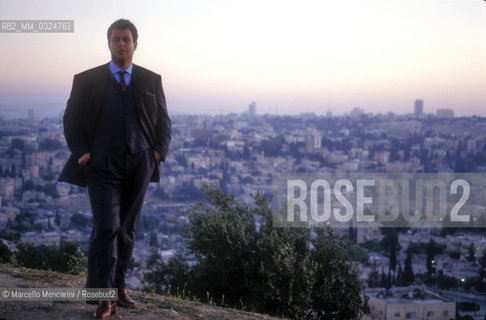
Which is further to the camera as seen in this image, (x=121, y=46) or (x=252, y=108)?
(x=252, y=108)

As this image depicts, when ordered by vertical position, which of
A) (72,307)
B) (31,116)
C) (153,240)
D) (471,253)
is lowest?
(471,253)

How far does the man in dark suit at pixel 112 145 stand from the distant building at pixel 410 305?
294 inches

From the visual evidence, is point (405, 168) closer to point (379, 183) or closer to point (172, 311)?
point (379, 183)

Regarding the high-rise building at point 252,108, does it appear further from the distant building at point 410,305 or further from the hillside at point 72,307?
the hillside at point 72,307

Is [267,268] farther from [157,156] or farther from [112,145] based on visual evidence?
[112,145]

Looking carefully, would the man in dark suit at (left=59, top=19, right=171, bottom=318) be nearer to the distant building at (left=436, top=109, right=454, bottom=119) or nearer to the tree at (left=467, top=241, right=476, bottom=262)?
the tree at (left=467, top=241, right=476, bottom=262)

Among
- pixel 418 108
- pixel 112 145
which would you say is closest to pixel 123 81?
pixel 112 145

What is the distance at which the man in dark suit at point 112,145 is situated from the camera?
2375 mm

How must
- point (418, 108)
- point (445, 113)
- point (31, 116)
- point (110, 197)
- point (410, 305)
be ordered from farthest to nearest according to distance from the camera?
point (418, 108) → point (445, 113) → point (31, 116) → point (410, 305) → point (110, 197)

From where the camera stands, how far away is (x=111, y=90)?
2459 millimetres

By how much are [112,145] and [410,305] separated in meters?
8.50

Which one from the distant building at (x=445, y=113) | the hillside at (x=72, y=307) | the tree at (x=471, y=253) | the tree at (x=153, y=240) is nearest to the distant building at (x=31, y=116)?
the tree at (x=153, y=240)

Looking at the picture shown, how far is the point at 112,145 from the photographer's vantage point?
2.39 m

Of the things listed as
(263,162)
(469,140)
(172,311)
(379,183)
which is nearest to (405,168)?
(379,183)
